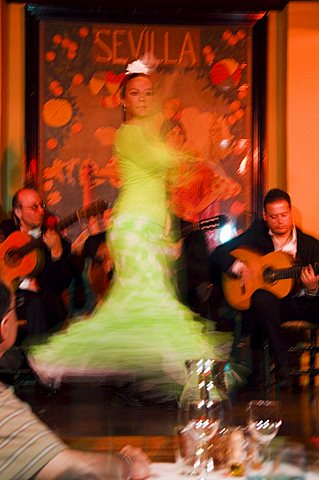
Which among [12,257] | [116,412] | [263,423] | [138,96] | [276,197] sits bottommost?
[116,412]

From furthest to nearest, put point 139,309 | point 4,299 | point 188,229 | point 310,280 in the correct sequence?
point 188,229 → point 310,280 → point 139,309 → point 4,299

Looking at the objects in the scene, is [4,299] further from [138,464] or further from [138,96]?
[138,96]

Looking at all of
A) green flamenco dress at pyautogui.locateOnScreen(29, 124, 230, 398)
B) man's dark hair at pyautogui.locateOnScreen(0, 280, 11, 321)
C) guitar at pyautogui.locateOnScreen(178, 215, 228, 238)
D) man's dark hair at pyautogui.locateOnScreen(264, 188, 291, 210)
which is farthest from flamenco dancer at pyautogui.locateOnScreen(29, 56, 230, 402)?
man's dark hair at pyautogui.locateOnScreen(0, 280, 11, 321)

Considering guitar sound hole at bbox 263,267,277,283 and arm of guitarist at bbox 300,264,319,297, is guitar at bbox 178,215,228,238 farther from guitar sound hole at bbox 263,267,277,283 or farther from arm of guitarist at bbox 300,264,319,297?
arm of guitarist at bbox 300,264,319,297

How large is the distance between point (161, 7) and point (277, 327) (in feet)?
7.38

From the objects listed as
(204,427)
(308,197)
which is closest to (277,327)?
(308,197)

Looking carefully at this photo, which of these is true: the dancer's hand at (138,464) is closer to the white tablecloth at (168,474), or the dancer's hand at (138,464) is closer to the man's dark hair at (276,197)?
the white tablecloth at (168,474)

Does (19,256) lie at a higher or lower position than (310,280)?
higher

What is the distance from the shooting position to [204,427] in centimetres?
169

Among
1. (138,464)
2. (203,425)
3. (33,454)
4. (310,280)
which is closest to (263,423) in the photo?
(203,425)

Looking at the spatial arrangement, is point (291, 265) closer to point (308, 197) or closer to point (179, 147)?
point (308, 197)

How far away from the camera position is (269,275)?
4449mm

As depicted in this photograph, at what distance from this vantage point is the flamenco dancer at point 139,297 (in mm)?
3373

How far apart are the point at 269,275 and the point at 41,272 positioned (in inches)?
49.8
